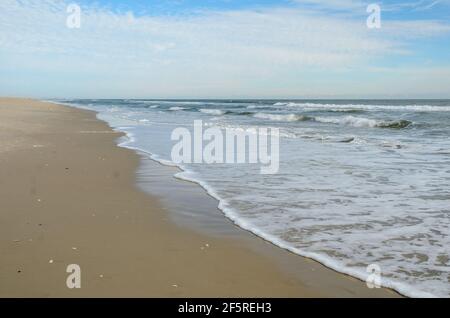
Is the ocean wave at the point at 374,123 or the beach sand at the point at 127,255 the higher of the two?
the ocean wave at the point at 374,123

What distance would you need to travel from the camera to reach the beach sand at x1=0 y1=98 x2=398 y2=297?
3.20 m

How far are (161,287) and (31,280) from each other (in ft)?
Answer: 3.07

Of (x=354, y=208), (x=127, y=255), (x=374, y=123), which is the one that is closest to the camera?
(x=127, y=255)

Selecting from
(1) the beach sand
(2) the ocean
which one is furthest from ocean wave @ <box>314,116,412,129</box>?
(1) the beach sand

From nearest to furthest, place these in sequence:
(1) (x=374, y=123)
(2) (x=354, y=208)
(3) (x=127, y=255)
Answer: (3) (x=127, y=255)
(2) (x=354, y=208)
(1) (x=374, y=123)

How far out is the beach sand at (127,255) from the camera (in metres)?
3.20

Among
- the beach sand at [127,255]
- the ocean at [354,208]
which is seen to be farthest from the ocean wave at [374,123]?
the beach sand at [127,255]

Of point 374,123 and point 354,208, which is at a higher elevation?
point 374,123

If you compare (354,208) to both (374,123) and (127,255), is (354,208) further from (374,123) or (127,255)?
(374,123)

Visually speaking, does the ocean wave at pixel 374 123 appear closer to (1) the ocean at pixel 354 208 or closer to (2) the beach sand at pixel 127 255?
(1) the ocean at pixel 354 208

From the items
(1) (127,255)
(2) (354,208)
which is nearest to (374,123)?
(2) (354,208)

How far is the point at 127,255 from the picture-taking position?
12.4ft

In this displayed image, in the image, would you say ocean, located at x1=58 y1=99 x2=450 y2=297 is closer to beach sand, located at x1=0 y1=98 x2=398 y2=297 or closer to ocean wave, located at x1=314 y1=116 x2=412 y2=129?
beach sand, located at x1=0 y1=98 x2=398 y2=297
